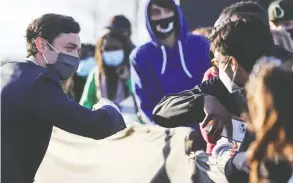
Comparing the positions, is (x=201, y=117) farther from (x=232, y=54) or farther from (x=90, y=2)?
(x=90, y=2)

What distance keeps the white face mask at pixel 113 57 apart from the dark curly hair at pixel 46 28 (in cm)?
246

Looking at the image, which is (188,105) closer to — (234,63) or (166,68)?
(234,63)

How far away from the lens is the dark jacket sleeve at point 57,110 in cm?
399

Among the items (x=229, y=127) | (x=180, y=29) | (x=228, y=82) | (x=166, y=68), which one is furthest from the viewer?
(x=180, y=29)

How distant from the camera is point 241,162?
10.3 ft

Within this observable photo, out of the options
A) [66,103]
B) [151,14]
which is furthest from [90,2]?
[66,103]

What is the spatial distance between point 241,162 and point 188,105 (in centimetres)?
56

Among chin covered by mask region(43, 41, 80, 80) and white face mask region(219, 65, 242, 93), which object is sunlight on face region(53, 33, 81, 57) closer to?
chin covered by mask region(43, 41, 80, 80)

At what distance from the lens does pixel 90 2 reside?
1067 inches

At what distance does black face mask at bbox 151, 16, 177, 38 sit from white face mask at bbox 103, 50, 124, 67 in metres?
1.09

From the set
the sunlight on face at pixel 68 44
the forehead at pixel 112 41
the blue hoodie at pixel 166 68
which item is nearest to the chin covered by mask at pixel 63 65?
the sunlight on face at pixel 68 44

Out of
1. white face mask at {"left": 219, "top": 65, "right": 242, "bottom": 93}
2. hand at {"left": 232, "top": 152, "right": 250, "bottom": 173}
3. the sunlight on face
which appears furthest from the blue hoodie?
hand at {"left": 232, "top": 152, "right": 250, "bottom": 173}

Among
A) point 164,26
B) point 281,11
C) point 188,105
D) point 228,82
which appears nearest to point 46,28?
point 188,105

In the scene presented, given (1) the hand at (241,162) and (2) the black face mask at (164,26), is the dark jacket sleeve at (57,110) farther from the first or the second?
(2) the black face mask at (164,26)
